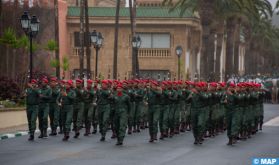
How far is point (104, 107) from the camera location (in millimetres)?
24734

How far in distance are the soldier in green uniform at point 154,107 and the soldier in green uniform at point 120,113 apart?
1.26m

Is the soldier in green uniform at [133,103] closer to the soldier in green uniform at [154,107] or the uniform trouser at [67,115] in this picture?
the soldier in green uniform at [154,107]

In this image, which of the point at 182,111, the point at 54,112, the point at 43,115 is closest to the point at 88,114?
the point at 54,112

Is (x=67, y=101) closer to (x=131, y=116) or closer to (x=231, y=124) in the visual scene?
(x=131, y=116)

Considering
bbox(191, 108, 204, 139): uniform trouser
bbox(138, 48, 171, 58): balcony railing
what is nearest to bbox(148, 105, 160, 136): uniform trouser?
bbox(191, 108, 204, 139): uniform trouser

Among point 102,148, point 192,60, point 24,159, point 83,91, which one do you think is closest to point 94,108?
point 83,91

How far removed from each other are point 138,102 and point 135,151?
788 centimetres

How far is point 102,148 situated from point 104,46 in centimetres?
4379

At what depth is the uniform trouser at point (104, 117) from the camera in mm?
24469

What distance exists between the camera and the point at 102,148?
2220 centimetres

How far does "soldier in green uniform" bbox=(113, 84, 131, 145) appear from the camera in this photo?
76.2 feet

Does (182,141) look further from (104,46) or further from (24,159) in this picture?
(104,46)

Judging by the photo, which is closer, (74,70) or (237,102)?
(237,102)

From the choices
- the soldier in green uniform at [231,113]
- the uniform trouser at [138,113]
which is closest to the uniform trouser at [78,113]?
the uniform trouser at [138,113]
